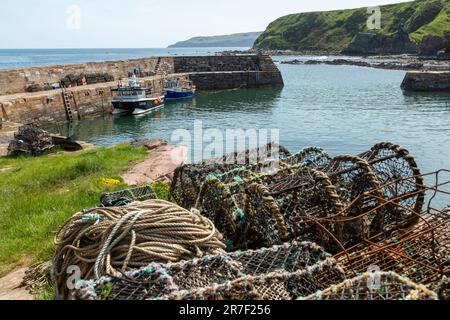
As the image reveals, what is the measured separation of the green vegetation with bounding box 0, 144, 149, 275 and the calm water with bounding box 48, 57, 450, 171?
11357mm

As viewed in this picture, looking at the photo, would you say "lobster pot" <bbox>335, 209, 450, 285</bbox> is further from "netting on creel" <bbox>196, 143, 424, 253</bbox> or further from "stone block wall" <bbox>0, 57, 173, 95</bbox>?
"stone block wall" <bbox>0, 57, 173, 95</bbox>

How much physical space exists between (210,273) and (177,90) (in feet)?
125

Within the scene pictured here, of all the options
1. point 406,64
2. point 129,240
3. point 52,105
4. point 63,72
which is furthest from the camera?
point 406,64

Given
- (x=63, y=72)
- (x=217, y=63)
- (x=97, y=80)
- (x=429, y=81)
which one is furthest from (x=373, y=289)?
(x=217, y=63)

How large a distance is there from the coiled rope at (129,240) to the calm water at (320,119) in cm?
1458

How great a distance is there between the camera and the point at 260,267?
3707 millimetres

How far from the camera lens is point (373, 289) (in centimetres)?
294

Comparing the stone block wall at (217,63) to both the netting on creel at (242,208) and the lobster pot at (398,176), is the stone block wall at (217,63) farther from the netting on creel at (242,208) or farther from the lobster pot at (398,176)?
the netting on creel at (242,208)

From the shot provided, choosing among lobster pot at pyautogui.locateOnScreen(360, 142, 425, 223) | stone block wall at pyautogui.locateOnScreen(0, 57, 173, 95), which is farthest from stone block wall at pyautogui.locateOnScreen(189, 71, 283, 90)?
lobster pot at pyautogui.locateOnScreen(360, 142, 425, 223)

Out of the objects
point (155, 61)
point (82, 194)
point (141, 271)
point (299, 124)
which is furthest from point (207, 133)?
point (155, 61)

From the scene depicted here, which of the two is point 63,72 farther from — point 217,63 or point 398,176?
point 398,176

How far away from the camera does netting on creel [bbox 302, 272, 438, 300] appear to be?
2834 millimetres


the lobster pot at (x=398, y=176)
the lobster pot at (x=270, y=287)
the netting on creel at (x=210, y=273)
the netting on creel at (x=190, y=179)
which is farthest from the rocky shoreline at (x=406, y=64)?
the lobster pot at (x=270, y=287)

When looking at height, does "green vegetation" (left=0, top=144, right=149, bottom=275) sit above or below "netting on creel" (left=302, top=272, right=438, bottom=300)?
below
